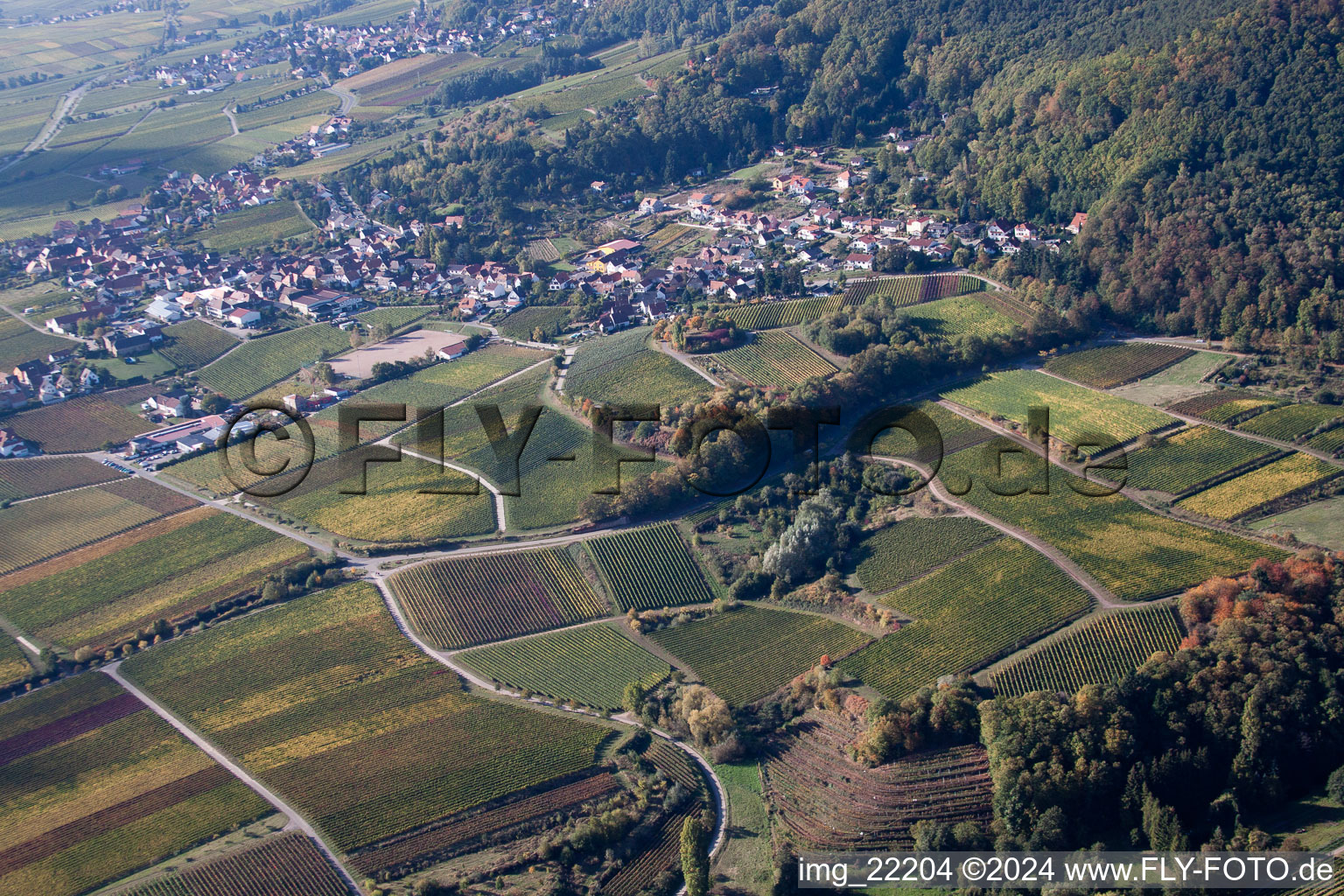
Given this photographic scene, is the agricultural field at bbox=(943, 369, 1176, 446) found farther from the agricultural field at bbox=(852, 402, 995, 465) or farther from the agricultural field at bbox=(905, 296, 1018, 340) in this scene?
the agricultural field at bbox=(905, 296, 1018, 340)

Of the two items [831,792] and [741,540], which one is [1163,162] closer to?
[741,540]

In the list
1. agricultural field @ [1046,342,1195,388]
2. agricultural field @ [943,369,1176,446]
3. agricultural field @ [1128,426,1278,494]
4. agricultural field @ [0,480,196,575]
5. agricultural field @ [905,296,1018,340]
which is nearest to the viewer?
agricultural field @ [1128,426,1278,494]

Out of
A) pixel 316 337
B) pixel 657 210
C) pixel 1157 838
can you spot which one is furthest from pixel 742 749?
pixel 657 210

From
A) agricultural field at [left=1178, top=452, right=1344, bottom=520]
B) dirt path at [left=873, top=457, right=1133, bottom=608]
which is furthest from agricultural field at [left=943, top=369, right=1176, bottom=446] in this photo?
dirt path at [left=873, top=457, right=1133, bottom=608]

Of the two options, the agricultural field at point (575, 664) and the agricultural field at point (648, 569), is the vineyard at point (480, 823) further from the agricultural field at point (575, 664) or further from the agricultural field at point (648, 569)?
the agricultural field at point (648, 569)

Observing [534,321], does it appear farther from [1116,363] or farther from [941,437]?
[1116,363]

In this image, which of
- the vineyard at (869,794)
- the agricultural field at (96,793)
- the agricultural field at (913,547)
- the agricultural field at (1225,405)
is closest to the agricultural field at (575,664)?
the vineyard at (869,794)
